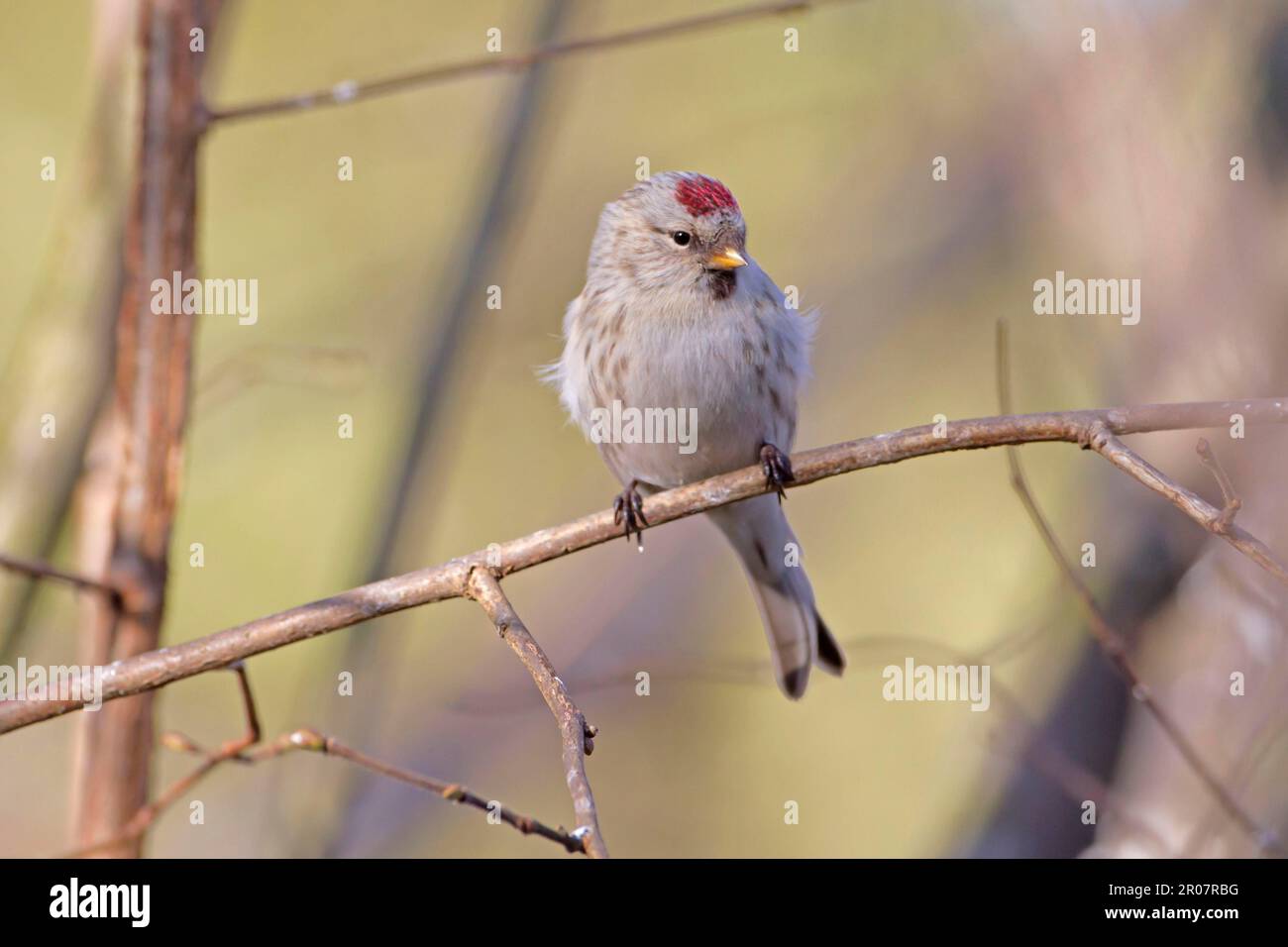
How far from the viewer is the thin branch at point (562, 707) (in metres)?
1.98

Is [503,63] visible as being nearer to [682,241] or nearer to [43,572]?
[682,241]

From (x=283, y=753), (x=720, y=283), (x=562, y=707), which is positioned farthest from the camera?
(x=720, y=283)

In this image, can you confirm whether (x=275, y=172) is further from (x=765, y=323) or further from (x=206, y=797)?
(x=765, y=323)

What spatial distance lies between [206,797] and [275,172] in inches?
143

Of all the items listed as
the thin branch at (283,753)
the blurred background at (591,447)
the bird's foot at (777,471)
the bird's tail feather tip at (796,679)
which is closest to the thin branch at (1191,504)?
the bird's foot at (777,471)

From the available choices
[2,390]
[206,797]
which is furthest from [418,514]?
[206,797]

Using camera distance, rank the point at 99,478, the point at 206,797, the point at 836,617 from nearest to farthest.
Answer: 1. the point at 99,478
2. the point at 206,797
3. the point at 836,617

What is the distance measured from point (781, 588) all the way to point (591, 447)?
2609 mm

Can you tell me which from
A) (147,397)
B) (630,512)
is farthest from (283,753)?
(630,512)

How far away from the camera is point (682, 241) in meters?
4.70

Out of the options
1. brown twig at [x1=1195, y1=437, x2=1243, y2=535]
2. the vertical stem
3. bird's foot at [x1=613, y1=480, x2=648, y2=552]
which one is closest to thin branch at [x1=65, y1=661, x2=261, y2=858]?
the vertical stem

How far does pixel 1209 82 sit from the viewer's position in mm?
5160

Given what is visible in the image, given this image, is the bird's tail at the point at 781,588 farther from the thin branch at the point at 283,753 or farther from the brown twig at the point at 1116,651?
the thin branch at the point at 283,753

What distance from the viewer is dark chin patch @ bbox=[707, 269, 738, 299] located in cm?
459
